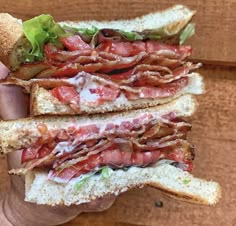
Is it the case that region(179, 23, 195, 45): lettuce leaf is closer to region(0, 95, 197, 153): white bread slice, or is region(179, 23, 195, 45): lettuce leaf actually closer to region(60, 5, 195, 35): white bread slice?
region(60, 5, 195, 35): white bread slice

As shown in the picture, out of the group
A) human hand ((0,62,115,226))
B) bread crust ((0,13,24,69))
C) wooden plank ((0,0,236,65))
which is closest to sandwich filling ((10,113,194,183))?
human hand ((0,62,115,226))

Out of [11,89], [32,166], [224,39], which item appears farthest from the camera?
[224,39]

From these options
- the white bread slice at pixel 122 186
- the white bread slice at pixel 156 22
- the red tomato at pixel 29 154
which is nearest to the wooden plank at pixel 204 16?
the white bread slice at pixel 156 22

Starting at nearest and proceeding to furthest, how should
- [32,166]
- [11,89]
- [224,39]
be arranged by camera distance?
[32,166] < [11,89] < [224,39]

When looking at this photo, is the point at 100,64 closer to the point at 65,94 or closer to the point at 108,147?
the point at 65,94

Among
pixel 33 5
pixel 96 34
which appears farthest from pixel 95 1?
pixel 96 34

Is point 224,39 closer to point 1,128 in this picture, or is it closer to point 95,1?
point 95,1

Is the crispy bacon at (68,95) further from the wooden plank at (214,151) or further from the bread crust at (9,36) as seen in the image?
the wooden plank at (214,151)
